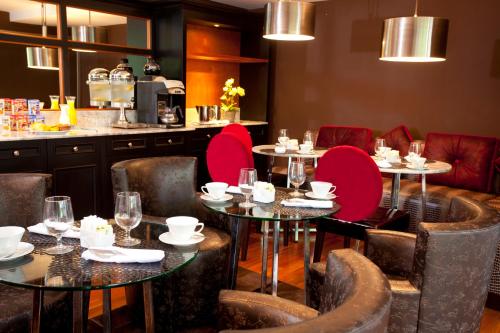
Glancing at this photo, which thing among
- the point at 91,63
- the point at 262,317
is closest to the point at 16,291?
the point at 262,317

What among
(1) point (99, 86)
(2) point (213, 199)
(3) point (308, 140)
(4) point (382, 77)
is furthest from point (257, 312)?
(4) point (382, 77)

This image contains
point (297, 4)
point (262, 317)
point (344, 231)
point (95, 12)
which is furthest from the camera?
point (95, 12)

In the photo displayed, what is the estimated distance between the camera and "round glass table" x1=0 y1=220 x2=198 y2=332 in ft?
4.21

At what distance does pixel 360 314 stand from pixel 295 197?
1523mm

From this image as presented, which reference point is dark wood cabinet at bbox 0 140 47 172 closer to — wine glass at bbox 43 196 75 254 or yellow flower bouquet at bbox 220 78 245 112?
wine glass at bbox 43 196 75 254

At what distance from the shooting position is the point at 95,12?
15.3ft

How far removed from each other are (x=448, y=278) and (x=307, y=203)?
0.73 metres

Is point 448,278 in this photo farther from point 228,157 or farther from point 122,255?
point 228,157

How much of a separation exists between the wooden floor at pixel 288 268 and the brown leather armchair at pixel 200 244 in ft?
1.19

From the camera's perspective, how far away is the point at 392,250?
7.32ft

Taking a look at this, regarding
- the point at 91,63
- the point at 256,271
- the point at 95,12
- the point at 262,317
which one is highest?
the point at 95,12

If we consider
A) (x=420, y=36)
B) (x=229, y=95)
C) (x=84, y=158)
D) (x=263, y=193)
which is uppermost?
(x=420, y=36)

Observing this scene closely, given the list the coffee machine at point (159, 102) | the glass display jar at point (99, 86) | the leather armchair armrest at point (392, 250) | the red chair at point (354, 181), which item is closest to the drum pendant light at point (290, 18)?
the red chair at point (354, 181)

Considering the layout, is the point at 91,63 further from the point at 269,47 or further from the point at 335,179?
the point at 335,179
